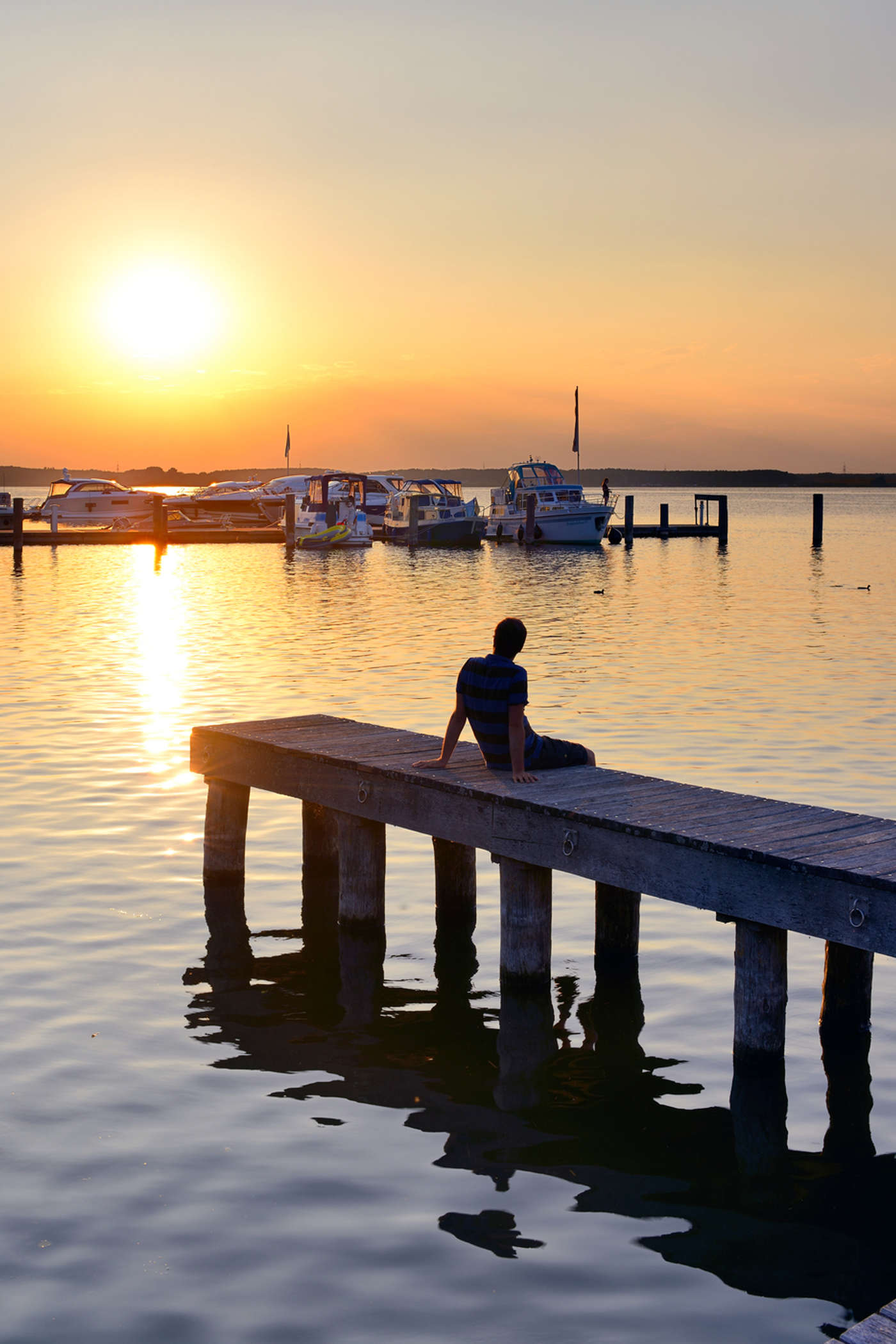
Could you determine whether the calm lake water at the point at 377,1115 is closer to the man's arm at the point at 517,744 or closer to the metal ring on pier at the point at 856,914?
the metal ring on pier at the point at 856,914

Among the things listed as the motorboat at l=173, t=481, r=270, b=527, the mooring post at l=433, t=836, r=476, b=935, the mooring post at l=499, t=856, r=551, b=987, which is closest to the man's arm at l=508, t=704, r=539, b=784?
the mooring post at l=499, t=856, r=551, b=987

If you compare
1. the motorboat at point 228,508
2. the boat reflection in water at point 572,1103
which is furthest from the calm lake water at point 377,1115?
the motorboat at point 228,508

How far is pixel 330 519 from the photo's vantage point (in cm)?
7194

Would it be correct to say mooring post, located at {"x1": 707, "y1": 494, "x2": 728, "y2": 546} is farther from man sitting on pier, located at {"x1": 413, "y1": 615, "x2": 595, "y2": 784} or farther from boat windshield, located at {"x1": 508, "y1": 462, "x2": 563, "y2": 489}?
man sitting on pier, located at {"x1": 413, "y1": 615, "x2": 595, "y2": 784}

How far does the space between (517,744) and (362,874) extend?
1.71 meters

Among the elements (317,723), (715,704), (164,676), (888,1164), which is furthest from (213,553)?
(888,1164)

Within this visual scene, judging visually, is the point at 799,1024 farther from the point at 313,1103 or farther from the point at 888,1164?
the point at 313,1103

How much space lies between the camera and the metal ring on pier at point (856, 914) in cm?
682

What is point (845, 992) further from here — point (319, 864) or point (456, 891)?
point (319, 864)

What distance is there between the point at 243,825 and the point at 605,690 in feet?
37.4

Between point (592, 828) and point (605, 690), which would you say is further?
point (605, 690)

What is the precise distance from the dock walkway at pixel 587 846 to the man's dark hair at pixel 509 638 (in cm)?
80

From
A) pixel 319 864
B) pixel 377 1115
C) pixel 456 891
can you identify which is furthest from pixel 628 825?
pixel 319 864

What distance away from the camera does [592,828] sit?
26.2ft
